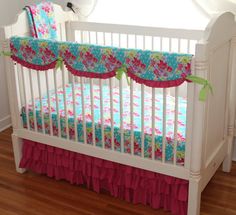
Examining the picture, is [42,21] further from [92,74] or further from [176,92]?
[176,92]

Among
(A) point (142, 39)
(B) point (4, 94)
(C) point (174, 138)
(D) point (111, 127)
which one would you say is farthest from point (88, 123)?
(B) point (4, 94)

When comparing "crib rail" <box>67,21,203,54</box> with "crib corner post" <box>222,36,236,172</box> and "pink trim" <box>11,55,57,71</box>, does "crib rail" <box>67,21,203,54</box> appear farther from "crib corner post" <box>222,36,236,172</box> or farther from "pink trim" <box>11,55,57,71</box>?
"pink trim" <box>11,55,57,71</box>

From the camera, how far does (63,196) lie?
256 centimetres

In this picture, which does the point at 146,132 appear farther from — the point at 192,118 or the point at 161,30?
the point at 161,30

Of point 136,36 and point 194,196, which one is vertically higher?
point 136,36

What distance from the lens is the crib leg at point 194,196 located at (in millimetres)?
2139

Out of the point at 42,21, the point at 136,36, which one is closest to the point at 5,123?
the point at 42,21

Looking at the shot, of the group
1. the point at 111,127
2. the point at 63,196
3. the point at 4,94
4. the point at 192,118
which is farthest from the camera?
the point at 4,94

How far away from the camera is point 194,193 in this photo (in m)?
2.16

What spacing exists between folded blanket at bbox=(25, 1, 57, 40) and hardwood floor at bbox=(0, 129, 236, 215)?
3.26 ft

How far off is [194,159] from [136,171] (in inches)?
16.1

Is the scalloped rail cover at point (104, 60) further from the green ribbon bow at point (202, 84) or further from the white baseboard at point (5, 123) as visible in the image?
the white baseboard at point (5, 123)

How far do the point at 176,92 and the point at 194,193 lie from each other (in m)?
0.56

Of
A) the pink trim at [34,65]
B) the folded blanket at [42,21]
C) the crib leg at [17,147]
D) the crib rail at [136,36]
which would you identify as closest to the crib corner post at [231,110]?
the crib rail at [136,36]
